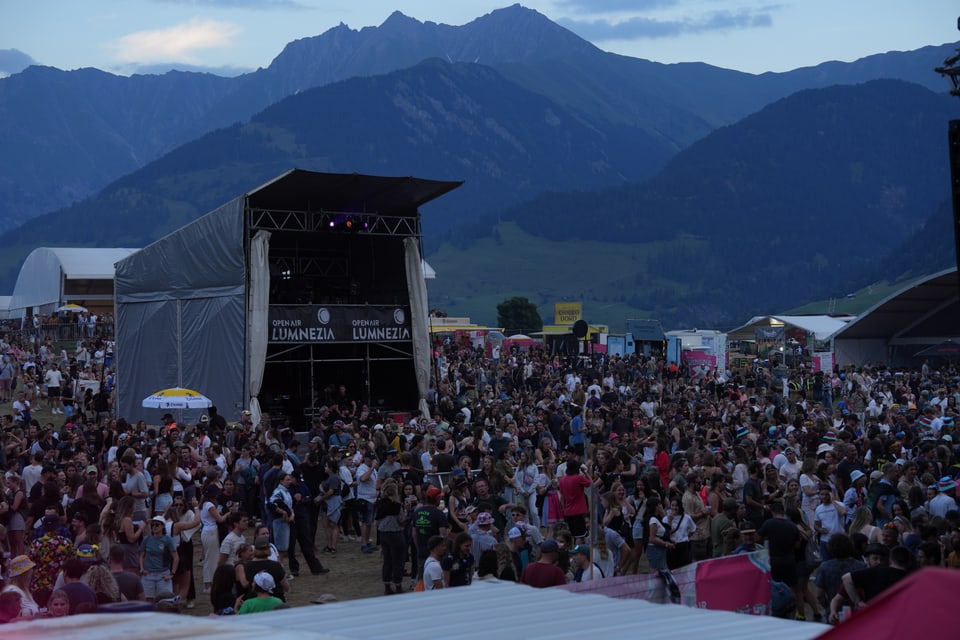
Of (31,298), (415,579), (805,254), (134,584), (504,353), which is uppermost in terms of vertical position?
(805,254)

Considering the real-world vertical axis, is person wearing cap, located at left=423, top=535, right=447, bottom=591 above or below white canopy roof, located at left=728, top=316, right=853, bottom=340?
below

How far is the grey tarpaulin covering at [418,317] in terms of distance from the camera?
2303 centimetres

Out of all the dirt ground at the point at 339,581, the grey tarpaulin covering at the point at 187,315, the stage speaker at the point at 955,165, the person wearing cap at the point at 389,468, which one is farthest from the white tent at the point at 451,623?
the grey tarpaulin covering at the point at 187,315

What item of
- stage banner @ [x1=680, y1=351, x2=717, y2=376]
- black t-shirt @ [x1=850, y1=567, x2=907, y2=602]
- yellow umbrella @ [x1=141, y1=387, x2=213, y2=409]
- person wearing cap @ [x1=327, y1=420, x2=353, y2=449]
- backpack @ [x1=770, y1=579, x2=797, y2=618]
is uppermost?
stage banner @ [x1=680, y1=351, x2=717, y2=376]

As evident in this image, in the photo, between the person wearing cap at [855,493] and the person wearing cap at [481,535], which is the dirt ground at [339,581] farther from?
the person wearing cap at [855,493]

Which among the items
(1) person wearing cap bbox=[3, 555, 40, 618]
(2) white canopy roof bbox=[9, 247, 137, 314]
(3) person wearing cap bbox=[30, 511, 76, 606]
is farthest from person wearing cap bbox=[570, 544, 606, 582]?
(2) white canopy roof bbox=[9, 247, 137, 314]

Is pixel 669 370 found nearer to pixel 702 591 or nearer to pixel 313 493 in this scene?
pixel 313 493

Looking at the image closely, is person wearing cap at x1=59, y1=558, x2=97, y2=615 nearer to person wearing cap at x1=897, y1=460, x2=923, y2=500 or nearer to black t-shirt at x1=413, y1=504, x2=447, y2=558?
black t-shirt at x1=413, y1=504, x2=447, y2=558

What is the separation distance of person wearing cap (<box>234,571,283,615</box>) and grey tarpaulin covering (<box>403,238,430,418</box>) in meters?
15.5

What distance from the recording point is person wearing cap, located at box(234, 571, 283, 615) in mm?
7090

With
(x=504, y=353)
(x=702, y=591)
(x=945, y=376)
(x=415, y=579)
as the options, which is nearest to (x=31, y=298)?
(x=504, y=353)

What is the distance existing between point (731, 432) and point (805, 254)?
585 feet

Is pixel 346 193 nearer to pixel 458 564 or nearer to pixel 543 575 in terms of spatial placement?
pixel 458 564

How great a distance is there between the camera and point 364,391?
24.2m
